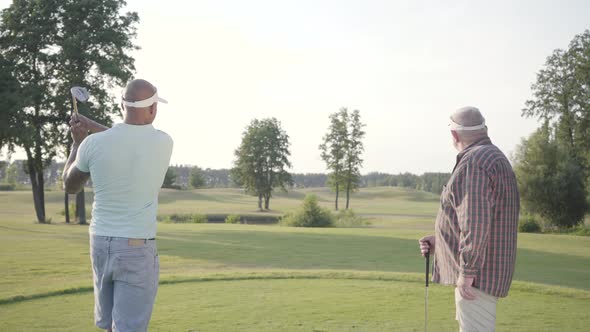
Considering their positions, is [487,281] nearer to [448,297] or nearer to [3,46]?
[448,297]

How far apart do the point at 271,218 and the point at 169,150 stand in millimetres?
61271

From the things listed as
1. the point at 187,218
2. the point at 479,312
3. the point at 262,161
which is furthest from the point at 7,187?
the point at 479,312

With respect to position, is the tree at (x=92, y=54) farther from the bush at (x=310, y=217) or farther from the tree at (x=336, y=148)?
the tree at (x=336, y=148)

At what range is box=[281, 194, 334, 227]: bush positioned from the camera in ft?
144

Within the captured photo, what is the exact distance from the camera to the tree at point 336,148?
76.4 meters

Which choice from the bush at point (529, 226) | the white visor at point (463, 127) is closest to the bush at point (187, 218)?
the bush at point (529, 226)

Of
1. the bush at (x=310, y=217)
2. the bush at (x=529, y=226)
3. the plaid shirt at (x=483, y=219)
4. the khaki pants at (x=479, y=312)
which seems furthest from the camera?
the bush at (x=310, y=217)

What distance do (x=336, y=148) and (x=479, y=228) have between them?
7272cm

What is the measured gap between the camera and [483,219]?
4.21 m

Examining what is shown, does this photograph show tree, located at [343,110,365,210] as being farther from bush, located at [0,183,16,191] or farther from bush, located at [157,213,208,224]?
bush, located at [0,183,16,191]

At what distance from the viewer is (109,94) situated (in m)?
36.2

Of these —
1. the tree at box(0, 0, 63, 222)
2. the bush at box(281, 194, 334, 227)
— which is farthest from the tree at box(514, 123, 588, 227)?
the tree at box(0, 0, 63, 222)

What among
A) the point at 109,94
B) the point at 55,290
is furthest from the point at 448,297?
the point at 109,94

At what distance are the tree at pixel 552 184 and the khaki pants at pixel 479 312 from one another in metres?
42.5
